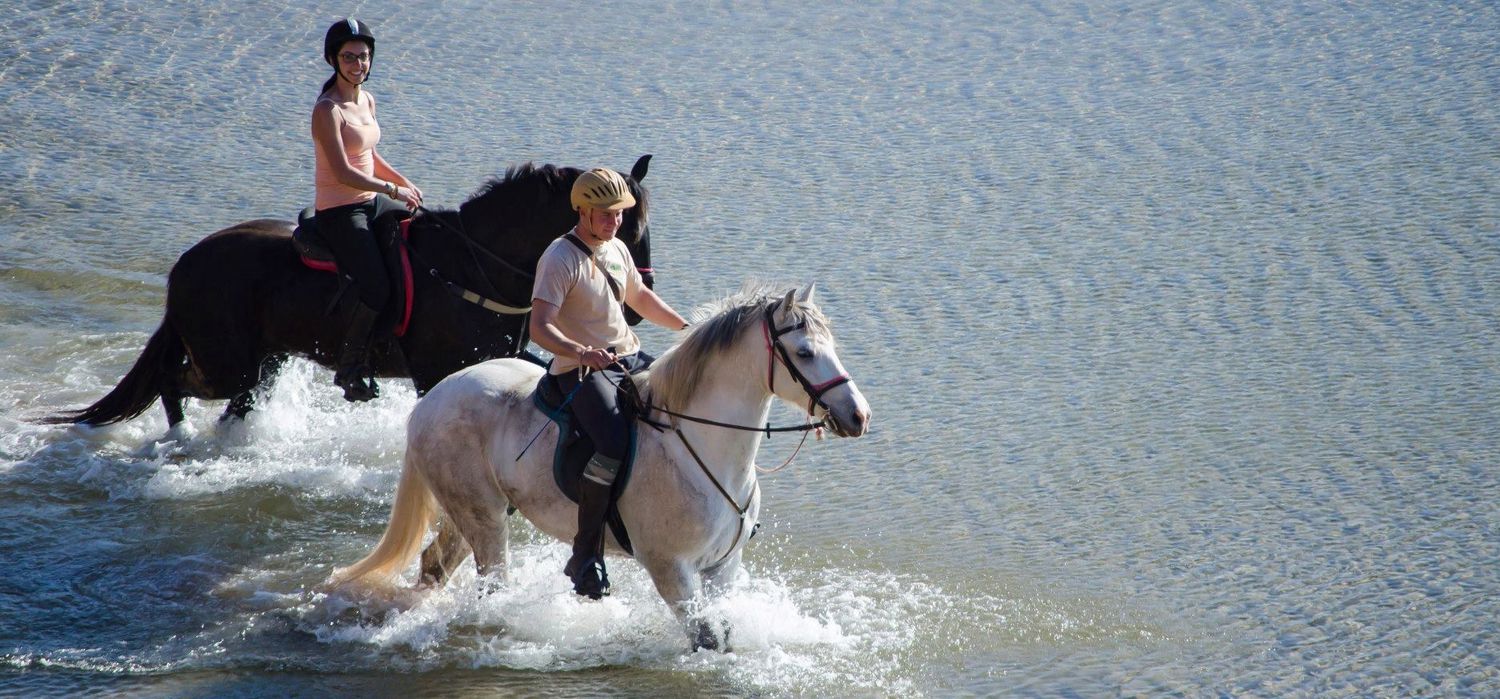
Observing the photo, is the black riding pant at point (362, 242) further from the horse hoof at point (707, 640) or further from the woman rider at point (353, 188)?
the horse hoof at point (707, 640)

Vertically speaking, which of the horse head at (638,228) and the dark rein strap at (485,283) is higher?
the horse head at (638,228)

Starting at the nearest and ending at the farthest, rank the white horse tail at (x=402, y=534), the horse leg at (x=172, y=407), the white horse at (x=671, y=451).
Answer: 1. the white horse at (x=671, y=451)
2. the white horse tail at (x=402, y=534)
3. the horse leg at (x=172, y=407)

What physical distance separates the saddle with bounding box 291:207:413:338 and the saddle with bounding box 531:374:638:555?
1.93 meters

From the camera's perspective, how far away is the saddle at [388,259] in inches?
272

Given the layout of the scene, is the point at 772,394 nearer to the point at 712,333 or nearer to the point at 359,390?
the point at 712,333

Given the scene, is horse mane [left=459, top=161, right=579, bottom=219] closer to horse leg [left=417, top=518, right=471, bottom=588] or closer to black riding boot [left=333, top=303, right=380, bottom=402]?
black riding boot [left=333, top=303, right=380, bottom=402]

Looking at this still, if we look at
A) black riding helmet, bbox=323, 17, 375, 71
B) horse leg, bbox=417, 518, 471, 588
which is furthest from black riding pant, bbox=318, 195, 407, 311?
horse leg, bbox=417, 518, 471, 588

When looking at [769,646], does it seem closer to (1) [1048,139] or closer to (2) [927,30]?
(1) [1048,139]

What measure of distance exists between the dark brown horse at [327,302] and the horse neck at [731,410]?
4.31 feet

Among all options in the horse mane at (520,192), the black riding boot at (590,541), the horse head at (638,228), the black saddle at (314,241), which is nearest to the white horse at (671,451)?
the black riding boot at (590,541)

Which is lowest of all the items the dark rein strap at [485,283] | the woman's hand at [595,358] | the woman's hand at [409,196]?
the dark rein strap at [485,283]

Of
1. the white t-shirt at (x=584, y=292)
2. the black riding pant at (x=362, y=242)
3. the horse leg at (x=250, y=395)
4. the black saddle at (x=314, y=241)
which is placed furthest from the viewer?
the horse leg at (x=250, y=395)

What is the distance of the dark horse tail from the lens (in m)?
7.68

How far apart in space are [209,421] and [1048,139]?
262 inches
